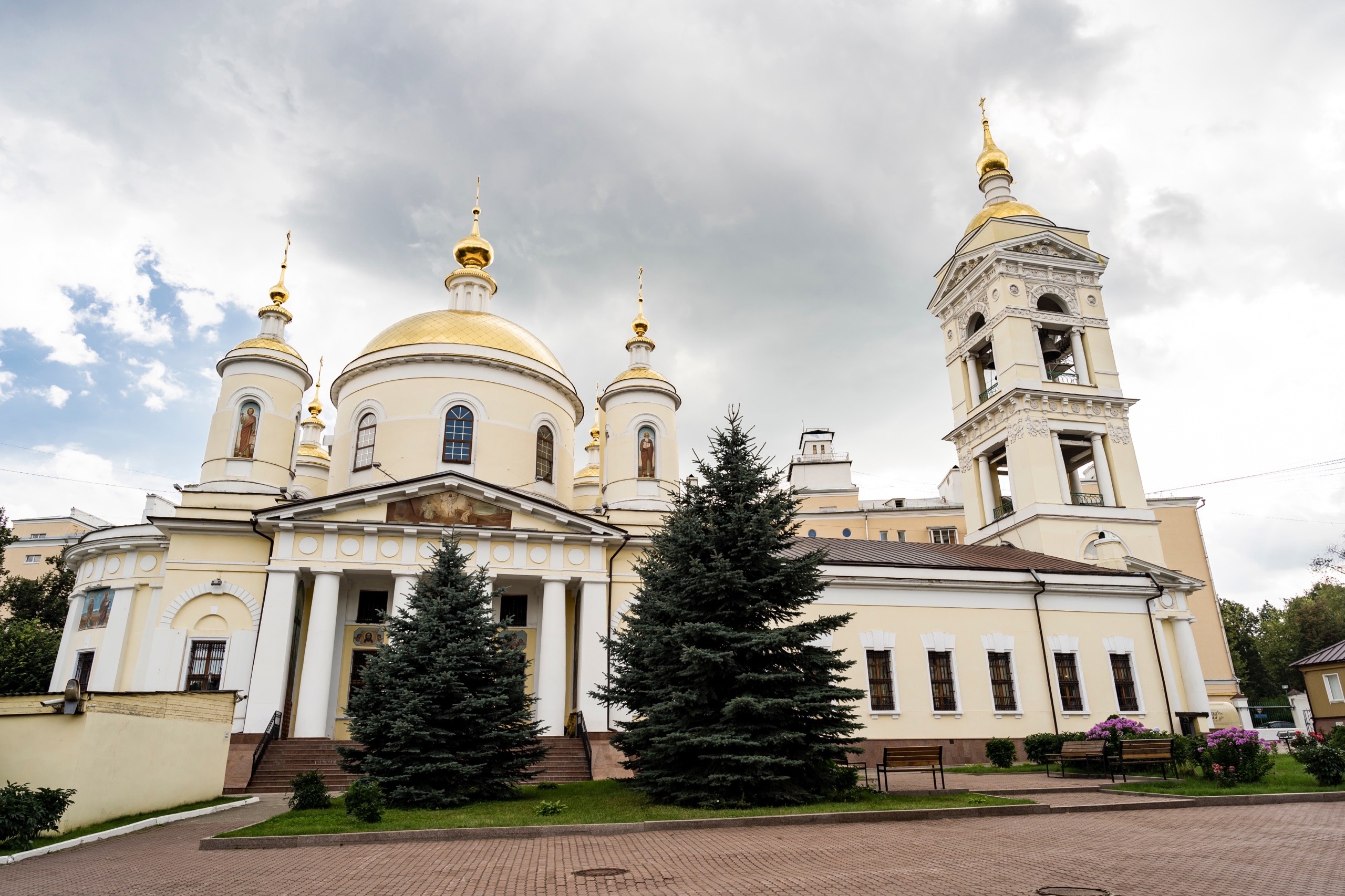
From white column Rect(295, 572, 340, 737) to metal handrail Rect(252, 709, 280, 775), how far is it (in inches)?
18.9

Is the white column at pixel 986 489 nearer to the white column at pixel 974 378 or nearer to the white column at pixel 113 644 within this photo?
the white column at pixel 974 378

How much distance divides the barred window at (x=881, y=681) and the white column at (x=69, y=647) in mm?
22501

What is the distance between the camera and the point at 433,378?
1116 inches

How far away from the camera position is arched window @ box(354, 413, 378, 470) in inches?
1093

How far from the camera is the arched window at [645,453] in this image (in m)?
29.4

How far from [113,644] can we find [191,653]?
2.73 metres

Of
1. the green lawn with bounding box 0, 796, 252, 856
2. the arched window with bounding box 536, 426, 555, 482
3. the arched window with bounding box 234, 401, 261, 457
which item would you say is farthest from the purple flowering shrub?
the arched window with bounding box 234, 401, 261, 457

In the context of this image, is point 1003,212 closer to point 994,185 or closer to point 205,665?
point 994,185

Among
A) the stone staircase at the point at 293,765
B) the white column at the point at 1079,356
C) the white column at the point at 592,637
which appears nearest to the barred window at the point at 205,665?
the stone staircase at the point at 293,765

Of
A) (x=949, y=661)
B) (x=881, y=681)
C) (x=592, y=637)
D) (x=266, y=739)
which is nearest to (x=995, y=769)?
(x=881, y=681)

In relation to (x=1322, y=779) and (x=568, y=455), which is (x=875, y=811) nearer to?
(x=1322, y=779)

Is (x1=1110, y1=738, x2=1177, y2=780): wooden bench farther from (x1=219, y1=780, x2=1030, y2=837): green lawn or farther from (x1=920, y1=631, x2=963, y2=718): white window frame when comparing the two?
(x1=920, y1=631, x2=963, y2=718): white window frame

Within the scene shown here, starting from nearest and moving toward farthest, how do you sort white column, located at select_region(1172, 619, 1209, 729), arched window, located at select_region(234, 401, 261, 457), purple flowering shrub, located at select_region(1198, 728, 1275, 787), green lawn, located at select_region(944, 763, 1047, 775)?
purple flowering shrub, located at select_region(1198, 728, 1275, 787) → green lawn, located at select_region(944, 763, 1047, 775) → white column, located at select_region(1172, 619, 1209, 729) → arched window, located at select_region(234, 401, 261, 457)

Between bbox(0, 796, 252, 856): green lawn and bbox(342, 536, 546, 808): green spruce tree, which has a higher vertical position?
bbox(342, 536, 546, 808): green spruce tree
